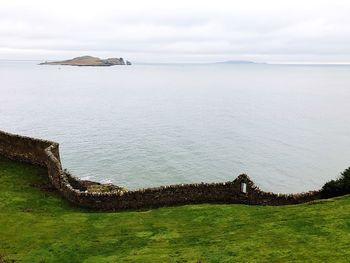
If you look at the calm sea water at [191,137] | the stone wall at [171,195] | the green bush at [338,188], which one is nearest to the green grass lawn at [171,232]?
the stone wall at [171,195]

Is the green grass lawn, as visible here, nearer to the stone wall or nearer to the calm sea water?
the stone wall

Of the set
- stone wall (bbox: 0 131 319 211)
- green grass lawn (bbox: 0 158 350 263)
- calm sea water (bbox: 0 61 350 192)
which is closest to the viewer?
green grass lawn (bbox: 0 158 350 263)

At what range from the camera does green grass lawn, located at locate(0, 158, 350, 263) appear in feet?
72.7

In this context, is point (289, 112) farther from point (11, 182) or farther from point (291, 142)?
point (11, 182)

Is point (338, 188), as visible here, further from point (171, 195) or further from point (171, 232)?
point (171, 232)

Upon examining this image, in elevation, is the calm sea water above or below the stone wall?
below

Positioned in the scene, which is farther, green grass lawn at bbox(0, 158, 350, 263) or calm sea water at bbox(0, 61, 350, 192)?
calm sea water at bbox(0, 61, 350, 192)

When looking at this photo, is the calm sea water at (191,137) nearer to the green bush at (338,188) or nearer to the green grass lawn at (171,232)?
the green bush at (338,188)

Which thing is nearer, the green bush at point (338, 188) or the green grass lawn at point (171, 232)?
the green grass lawn at point (171, 232)

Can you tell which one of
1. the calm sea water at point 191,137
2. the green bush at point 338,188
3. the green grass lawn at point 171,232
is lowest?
the calm sea water at point 191,137

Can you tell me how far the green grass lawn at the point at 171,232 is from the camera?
22.2 m

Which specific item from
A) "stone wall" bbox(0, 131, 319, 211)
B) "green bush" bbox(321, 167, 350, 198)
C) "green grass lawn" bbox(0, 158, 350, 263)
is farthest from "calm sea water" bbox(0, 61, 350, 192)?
"green grass lawn" bbox(0, 158, 350, 263)

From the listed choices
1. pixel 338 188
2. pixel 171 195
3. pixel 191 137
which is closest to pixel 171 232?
pixel 171 195

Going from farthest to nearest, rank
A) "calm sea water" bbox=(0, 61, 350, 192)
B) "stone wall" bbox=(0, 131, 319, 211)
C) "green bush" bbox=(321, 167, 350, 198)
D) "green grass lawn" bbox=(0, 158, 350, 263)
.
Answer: "calm sea water" bbox=(0, 61, 350, 192)
"stone wall" bbox=(0, 131, 319, 211)
"green bush" bbox=(321, 167, 350, 198)
"green grass lawn" bbox=(0, 158, 350, 263)
